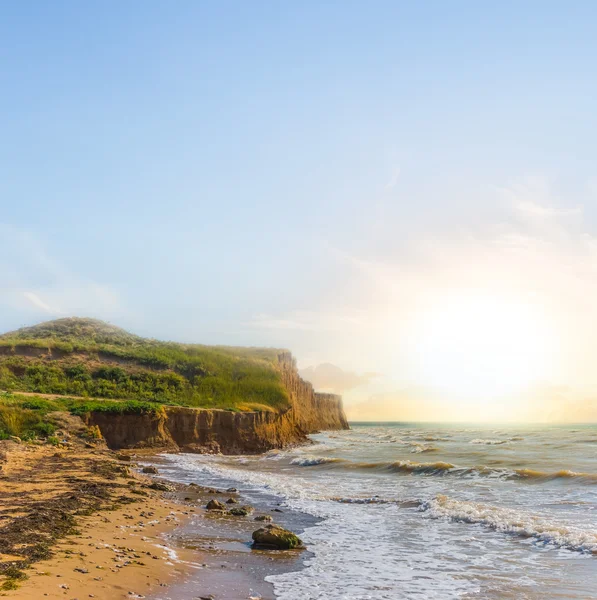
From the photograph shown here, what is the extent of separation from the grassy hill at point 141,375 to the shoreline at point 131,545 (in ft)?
84.3

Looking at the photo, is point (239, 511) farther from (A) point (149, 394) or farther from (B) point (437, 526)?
(A) point (149, 394)

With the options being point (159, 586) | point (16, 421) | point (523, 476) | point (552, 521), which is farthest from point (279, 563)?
point (16, 421)

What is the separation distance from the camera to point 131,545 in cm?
1029

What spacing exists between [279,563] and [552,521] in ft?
30.5

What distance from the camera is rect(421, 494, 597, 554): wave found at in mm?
12719

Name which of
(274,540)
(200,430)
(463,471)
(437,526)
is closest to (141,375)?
(200,430)

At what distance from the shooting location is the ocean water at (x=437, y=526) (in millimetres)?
9359

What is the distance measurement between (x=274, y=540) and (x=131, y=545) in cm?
310

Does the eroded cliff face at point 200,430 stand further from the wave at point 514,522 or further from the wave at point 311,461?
the wave at point 514,522

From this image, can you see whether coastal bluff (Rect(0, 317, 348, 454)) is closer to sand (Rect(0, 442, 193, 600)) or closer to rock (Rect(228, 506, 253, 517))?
sand (Rect(0, 442, 193, 600))

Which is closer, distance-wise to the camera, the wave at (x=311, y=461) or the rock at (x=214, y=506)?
the rock at (x=214, y=506)

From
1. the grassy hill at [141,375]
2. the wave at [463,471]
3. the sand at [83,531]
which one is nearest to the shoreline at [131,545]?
the sand at [83,531]

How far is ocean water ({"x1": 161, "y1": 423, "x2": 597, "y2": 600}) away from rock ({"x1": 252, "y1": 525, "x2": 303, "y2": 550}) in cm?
50

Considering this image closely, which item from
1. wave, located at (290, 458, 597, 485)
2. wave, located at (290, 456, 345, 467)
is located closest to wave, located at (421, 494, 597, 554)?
wave, located at (290, 458, 597, 485)
